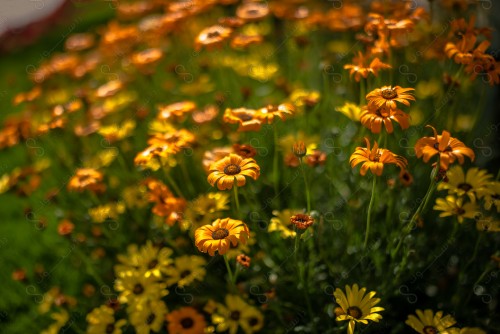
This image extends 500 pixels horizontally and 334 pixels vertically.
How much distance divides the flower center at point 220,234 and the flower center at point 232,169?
0.25 m

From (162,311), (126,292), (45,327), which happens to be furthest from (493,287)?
(45,327)

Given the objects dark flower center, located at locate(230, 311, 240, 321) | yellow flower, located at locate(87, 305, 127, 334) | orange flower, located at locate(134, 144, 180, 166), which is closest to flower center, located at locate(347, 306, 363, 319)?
dark flower center, located at locate(230, 311, 240, 321)

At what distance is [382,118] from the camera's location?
1.94 metres

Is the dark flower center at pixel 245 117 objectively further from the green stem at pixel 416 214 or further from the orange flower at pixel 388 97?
the green stem at pixel 416 214

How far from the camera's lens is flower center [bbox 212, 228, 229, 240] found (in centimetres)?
192

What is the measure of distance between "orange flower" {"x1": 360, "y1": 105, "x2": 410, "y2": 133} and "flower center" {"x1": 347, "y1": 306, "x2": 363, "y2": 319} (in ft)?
2.48

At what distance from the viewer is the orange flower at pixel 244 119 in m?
2.18

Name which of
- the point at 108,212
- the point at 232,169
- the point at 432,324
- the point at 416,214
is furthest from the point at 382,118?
the point at 108,212

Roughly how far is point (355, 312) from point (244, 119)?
1.03 meters

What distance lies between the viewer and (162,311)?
2.31 metres

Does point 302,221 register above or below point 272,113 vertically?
below

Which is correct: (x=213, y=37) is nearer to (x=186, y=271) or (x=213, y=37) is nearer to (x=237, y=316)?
(x=186, y=271)

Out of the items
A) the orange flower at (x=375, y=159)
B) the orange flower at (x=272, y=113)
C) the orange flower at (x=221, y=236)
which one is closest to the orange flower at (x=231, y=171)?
the orange flower at (x=221, y=236)

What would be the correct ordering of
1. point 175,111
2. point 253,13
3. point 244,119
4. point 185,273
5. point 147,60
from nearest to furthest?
point 244,119, point 185,273, point 175,111, point 253,13, point 147,60
